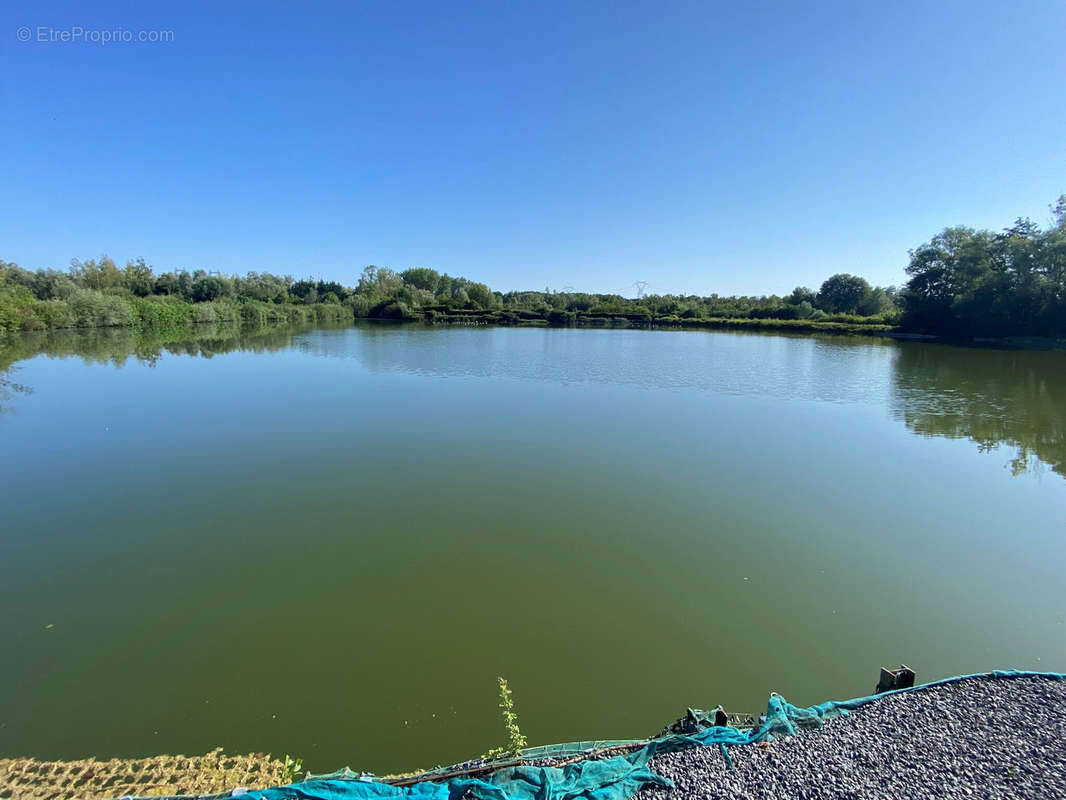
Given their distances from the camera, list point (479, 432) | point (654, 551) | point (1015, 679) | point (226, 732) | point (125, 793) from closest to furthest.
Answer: point (125, 793) → point (226, 732) → point (1015, 679) → point (654, 551) → point (479, 432)

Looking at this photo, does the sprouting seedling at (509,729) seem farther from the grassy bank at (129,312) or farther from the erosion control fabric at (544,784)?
the grassy bank at (129,312)

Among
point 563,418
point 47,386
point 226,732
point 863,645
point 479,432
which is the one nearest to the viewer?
point 226,732

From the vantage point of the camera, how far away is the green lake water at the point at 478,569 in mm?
3703

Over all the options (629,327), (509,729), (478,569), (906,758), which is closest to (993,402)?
(906,758)

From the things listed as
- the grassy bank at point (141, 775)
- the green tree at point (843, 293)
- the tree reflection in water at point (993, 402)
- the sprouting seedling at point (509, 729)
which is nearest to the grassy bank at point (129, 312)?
the grassy bank at point (141, 775)

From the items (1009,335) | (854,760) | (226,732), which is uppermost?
(1009,335)

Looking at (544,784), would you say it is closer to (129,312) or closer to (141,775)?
(141,775)

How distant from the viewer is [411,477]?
332 inches

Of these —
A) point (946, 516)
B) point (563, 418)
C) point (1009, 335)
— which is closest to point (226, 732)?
point (946, 516)

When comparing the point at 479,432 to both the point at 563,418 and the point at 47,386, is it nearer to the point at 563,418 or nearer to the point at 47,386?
the point at 563,418

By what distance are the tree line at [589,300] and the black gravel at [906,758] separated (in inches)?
1608

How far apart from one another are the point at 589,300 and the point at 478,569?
6946cm

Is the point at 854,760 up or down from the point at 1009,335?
down

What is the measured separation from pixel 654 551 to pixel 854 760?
314cm
